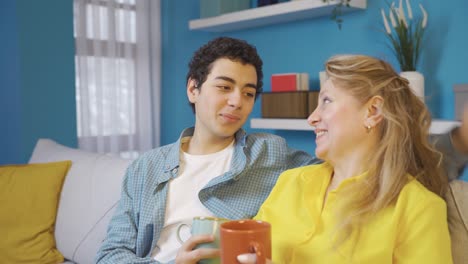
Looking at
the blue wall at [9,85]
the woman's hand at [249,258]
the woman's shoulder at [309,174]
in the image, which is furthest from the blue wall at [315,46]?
the blue wall at [9,85]

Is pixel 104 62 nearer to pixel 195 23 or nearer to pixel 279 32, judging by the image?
pixel 195 23

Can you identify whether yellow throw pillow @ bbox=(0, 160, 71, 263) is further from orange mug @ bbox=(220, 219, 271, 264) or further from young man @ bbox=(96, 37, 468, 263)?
orange mug @ bbox=(220, 219, 271, 264)

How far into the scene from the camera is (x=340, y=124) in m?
1.19

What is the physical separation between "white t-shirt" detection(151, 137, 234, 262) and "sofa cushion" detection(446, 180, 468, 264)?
0.66 meters

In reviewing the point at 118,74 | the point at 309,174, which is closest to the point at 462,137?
the point at 309,174

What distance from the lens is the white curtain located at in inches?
141

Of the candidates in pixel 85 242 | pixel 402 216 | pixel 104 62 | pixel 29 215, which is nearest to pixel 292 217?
pixel 402 216

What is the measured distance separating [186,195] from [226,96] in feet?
1.05

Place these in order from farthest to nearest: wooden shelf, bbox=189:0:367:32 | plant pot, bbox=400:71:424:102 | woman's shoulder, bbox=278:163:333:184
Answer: wooden shelf, bbox=189:0:367:32
plant pot, bbox=400:71:424:102
woman's shoulder, bbox=278:163:333:184

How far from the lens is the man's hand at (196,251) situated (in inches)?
41.6

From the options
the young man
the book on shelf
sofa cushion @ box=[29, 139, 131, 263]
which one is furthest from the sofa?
the book on shelf

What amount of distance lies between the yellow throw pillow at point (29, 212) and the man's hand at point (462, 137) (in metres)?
1.69

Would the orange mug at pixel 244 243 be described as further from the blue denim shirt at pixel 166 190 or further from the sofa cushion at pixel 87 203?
the sofa cushion at pixel 87 203

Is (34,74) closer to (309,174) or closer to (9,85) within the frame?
(9,85)
